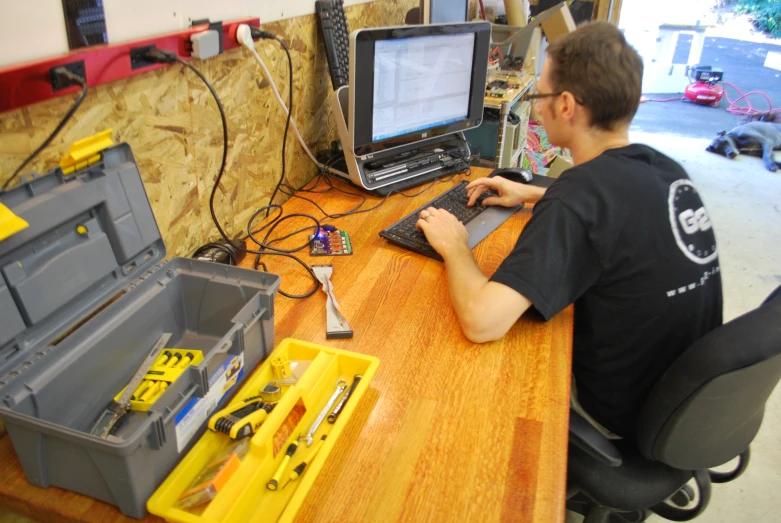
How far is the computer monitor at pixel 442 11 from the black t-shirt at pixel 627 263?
3.52 feet

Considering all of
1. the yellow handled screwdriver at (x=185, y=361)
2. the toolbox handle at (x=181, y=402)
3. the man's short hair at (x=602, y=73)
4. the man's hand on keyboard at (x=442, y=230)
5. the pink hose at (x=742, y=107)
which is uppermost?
the man's short hair at (x=602, y=73)

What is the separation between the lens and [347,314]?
3.56 feet

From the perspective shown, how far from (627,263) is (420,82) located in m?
0.87

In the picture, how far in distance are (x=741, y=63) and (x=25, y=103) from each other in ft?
20.6

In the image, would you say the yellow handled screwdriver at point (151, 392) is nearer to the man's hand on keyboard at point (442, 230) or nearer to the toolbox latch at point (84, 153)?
the toolbox latch at point (84, 153)

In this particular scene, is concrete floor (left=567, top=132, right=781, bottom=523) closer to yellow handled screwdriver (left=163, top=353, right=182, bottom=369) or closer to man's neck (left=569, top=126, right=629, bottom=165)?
man's neck (left=569, top=126, right=629, bottom=165)

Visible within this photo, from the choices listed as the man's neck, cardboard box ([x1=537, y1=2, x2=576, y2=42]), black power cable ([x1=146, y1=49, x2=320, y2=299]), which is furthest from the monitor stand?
cardboard box ([x1=537, y1=2, x2=576, y2=42])

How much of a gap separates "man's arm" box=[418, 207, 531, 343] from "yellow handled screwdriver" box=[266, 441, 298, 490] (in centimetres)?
39

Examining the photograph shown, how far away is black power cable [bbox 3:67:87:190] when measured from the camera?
80 centimetres

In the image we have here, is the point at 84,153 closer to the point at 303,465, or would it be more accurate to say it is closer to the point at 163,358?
the point at 163,358

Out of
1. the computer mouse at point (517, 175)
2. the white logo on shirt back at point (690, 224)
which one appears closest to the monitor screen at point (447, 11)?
the computer mouse at point (517, 175)

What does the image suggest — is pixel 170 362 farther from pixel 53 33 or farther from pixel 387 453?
pixel 53 33

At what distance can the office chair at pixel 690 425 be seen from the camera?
0.91 m

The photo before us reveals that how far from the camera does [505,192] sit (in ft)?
5.02
